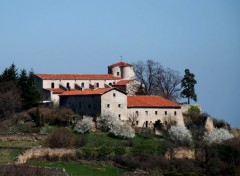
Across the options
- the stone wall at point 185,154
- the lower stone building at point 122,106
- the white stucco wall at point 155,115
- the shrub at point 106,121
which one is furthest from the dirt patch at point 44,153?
the white stucco wall at point 155,115

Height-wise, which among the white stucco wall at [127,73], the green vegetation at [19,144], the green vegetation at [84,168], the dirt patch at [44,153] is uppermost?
the white stucco wall at [127,73]

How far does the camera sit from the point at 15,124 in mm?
60469

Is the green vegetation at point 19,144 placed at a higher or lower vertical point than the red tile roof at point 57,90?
lower

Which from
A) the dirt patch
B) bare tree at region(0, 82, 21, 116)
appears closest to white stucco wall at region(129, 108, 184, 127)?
bare tree at region(0, 82, 21, 116)

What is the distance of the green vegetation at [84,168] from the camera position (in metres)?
42.3

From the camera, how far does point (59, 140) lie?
5047 centimetres

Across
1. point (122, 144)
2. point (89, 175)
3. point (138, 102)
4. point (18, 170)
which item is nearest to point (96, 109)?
point (138, 102)

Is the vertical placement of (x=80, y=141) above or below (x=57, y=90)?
below

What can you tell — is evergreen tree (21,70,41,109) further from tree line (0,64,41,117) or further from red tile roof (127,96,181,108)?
red tile roof (127,96,181,108)

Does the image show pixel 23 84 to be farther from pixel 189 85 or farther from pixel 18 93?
pixel 189 85

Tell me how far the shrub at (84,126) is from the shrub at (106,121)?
75.8 inches

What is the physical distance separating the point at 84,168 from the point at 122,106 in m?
20.9

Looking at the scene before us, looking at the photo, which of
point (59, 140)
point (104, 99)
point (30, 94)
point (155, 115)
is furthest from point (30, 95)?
point (59, 140)

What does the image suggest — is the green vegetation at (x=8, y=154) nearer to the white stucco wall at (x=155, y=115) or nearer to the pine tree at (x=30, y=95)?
the pine tree at (x=30, y=95)
